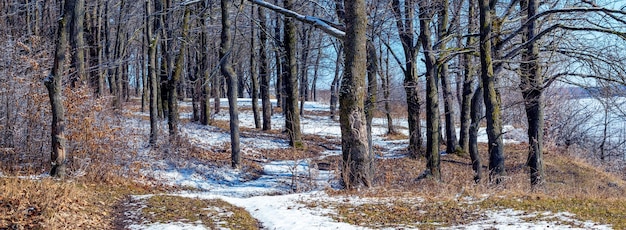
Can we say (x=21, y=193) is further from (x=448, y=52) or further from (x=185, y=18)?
(x=185, y=18)

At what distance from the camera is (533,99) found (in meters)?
11.3

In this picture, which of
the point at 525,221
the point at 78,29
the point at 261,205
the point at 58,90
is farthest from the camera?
the point at 78,29

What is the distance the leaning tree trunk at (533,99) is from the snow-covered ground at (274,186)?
3262 millimetres

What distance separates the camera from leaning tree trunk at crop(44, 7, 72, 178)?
8734mm

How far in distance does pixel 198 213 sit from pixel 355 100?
3651 mm

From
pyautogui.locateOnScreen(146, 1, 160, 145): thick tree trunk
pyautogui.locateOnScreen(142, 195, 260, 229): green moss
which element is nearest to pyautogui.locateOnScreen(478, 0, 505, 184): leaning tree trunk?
pyautogui.locateOnScreen(142, 195, 260, 229): green moss

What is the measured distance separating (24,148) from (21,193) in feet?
16.6

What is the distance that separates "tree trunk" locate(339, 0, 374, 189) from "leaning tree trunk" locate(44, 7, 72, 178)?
5126 millimetres

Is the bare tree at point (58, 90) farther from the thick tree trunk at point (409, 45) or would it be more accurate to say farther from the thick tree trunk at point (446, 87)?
the thick tree trunk at point (446, 87)

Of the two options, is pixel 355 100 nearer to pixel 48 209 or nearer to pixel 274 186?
pixel 274 186

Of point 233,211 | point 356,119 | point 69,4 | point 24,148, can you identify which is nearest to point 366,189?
point 356,119

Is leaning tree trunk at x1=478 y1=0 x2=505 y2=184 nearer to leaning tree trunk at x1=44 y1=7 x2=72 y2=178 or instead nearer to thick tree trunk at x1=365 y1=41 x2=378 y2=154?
thick tree trunk at x1=365 y1=41 x2=378 y2=154

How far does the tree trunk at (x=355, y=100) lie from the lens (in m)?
9.07

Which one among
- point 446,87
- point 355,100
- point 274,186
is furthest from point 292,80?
point 355,100
